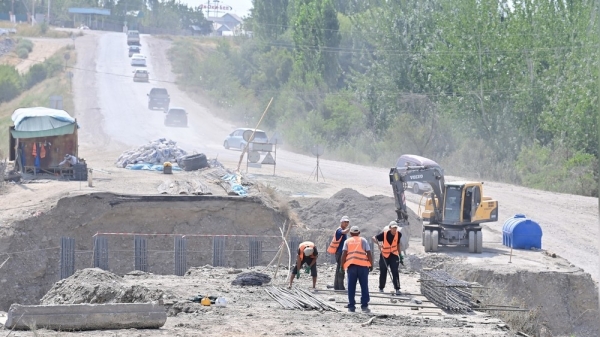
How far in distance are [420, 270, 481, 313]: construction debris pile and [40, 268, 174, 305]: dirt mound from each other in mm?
5091

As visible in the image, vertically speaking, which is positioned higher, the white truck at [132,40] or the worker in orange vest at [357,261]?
the white truck at [132,40]

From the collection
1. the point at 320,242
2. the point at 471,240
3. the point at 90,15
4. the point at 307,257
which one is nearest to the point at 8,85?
the point at 320,242

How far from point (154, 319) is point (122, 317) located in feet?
1.58

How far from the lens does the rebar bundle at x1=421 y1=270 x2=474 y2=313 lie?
17822mm

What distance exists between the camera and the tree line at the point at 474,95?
44812mm

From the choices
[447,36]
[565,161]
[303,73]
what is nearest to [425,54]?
[447,36]

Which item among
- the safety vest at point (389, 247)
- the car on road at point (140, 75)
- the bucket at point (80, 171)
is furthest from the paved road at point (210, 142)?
the bucket at point (80, 171)

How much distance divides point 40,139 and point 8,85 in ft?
137

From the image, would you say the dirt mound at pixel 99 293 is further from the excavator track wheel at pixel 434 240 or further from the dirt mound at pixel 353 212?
the dirt mound at pixel 353 212

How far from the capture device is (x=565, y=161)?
44.1 m

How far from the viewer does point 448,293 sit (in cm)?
1831

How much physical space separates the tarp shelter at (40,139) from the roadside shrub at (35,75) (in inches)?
1722

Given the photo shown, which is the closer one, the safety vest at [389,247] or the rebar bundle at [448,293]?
the rebar bundle at [448,293]

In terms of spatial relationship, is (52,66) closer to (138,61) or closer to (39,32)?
(138,61)
